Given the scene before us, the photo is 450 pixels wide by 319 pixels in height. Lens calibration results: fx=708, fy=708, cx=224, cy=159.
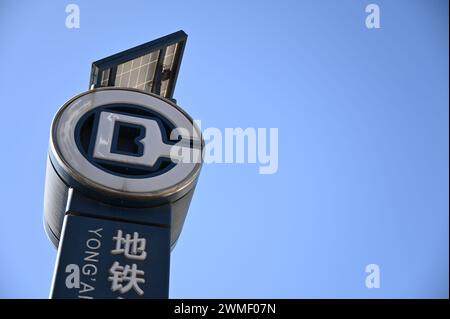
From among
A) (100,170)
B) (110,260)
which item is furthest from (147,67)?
(110,260)

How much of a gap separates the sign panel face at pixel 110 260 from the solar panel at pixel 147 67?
3659 millimetres

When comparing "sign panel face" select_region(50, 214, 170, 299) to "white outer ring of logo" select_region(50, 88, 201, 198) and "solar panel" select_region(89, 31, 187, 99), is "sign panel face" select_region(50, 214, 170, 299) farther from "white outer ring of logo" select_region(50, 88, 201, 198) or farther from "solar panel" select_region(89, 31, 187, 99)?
"solar panel" select_region(89, 31, 187, 99)

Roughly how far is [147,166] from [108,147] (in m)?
0.74

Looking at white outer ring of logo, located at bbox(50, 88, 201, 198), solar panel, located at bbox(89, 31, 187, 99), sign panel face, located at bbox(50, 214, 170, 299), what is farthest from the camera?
solar panel, located at bbox(89, 31, 187, 99)

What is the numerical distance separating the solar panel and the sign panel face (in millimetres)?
3659

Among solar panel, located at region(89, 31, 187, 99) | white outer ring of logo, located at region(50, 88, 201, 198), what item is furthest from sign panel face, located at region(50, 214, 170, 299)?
solar panel, located at region(89, 31, 187, 99)

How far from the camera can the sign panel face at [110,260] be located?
31.9 feet

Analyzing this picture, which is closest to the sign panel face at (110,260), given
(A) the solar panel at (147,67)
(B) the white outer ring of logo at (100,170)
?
(B) the white outer ring of logo at (100,170)

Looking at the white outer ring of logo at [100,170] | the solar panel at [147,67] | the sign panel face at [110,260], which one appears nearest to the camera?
the sign panel face at [110,260]

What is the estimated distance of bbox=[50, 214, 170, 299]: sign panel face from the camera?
971 cm

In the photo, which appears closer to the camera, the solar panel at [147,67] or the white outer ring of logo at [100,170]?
the white outer ring of logo at [100,170]

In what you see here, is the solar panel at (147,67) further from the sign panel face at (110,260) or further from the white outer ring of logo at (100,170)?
the sign panel face at (110,260)

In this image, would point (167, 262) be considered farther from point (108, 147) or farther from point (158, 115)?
point (158, 115)
